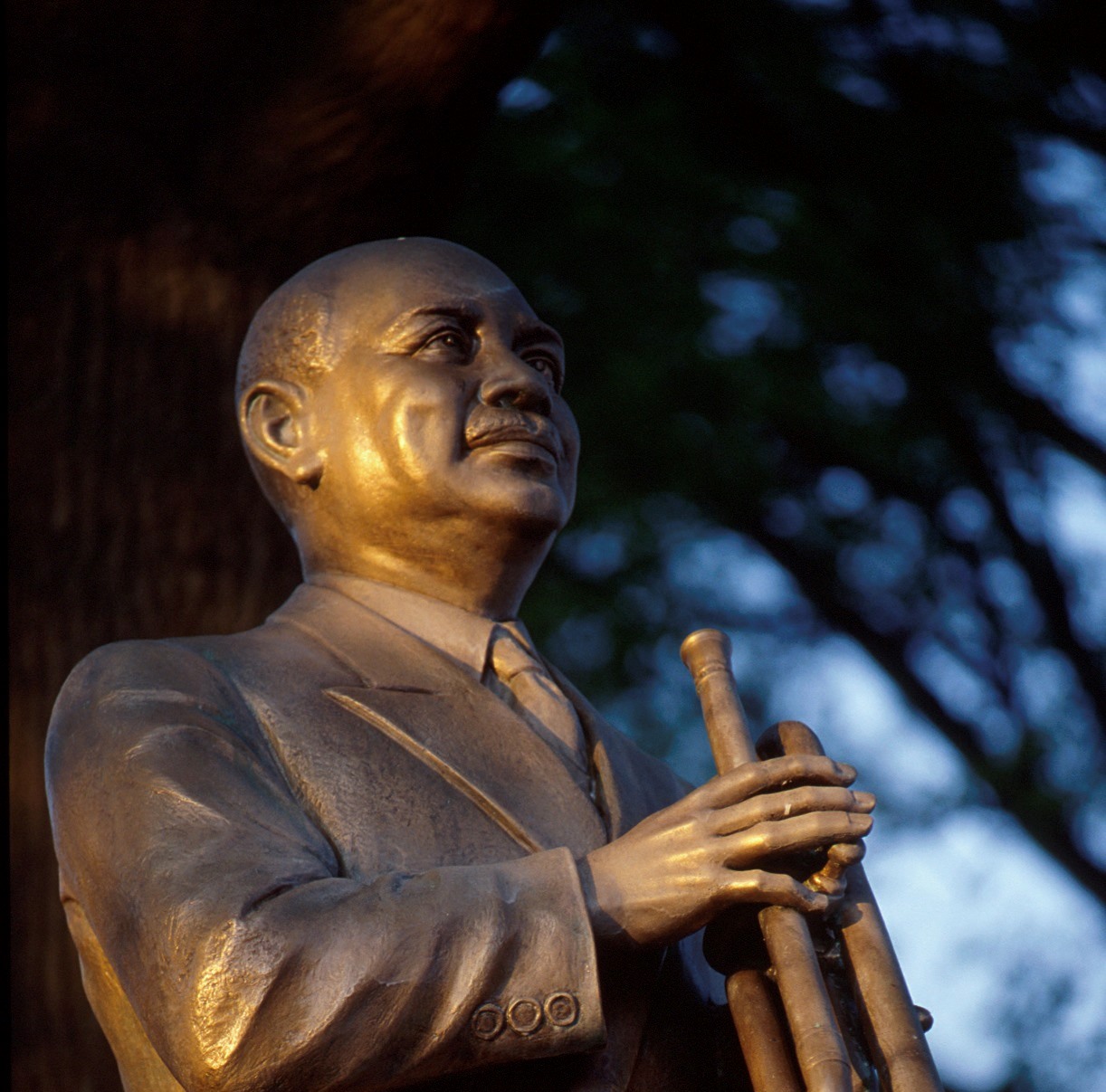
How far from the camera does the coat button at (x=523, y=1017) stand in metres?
2.52

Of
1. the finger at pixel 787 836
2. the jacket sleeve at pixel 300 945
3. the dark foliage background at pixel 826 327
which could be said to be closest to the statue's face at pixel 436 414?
the jacket sleeve at pixel 300 945

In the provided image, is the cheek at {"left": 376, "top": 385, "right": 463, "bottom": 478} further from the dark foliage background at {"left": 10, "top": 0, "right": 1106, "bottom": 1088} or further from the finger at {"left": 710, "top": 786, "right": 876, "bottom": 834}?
the dark foliage background at {"left": 10, "top": 0, "right": 1106, "bottom": 1088}

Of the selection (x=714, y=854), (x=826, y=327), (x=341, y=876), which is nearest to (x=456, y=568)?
(x=341, y=876)

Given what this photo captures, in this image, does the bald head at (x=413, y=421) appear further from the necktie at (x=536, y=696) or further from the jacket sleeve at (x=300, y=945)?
the jacket sleeve at (x=300, y=945)

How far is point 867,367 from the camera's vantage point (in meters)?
6.81

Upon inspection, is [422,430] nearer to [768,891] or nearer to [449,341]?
[449,341]

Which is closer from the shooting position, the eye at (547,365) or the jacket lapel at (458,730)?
the jacket lapel at (458,730)

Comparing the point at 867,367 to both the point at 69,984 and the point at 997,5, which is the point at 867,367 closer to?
the point at 997,5

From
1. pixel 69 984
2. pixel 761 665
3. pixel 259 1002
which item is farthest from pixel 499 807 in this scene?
pixel 761 665

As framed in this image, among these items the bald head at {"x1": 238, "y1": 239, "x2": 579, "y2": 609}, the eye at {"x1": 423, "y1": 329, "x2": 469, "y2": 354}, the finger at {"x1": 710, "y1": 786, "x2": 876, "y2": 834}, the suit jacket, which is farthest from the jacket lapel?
the eye at {"x1": 423, "y1": 329, "x2": 469, "y2": 354}

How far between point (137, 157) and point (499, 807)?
6.93ft

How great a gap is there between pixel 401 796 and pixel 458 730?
0.56 ft

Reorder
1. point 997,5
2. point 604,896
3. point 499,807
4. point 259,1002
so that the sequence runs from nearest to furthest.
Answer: point 259,1002, point 604,896, point 499,807, point 997,5

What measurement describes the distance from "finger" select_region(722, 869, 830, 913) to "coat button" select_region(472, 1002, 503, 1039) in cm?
29
